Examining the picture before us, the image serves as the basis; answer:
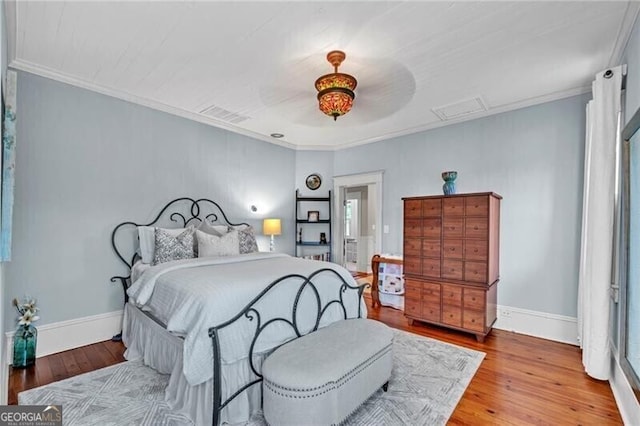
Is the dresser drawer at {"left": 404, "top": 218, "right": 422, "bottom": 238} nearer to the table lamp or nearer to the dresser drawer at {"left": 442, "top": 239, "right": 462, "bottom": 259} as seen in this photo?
the dresser drawer at {"left": 442, "top": 239, "right": 462, "bottom": 259}

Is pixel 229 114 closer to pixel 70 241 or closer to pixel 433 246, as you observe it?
pixel 70 241

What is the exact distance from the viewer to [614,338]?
2.42 m

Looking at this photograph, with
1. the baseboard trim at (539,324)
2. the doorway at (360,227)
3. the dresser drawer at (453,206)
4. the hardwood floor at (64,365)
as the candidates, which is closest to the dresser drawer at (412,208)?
the dresser drawer at (453,206)

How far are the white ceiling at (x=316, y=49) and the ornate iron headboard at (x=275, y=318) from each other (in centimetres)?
184

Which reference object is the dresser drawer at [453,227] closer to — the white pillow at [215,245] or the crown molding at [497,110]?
the crown molding at [497,110]

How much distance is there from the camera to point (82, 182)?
316 centimetres

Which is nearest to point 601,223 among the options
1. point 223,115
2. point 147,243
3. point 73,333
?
point 223,115

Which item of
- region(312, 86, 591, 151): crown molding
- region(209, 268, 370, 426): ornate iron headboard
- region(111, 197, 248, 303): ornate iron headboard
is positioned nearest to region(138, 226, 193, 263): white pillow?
region(111, 197, 248, 303): ornate iron headboard

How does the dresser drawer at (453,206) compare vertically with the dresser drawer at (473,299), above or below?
above

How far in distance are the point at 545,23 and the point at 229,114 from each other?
3.40 m

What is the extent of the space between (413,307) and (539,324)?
137 centimetres

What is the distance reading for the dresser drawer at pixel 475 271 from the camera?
3.30 m

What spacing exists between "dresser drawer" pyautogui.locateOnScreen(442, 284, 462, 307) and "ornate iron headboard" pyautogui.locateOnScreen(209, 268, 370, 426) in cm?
128

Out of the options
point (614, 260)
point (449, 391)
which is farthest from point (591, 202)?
point (449, 391)
